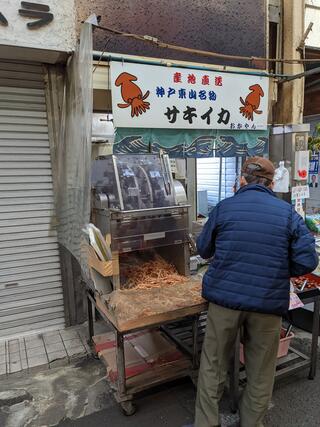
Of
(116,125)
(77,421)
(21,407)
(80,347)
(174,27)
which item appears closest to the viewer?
(77,421)

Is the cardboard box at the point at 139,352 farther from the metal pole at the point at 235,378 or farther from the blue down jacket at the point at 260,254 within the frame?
the blue down jacket at the point at 260,254

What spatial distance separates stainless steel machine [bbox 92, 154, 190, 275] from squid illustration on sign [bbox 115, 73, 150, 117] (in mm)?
733

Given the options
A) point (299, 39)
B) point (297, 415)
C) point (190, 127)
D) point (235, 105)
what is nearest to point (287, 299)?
point (297, 415)

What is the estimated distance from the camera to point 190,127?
4680mm

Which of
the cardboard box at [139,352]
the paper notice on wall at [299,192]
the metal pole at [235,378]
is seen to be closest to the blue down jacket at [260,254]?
the metal pole at [235,378]

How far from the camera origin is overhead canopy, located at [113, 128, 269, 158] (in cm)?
438

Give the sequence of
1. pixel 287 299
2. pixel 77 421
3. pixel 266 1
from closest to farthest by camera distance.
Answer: pixel 287 299
pixel 77 421
pixel 266 1

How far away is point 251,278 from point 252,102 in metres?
3.36

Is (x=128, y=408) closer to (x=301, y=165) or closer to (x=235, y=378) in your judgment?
(x=235, y=378)

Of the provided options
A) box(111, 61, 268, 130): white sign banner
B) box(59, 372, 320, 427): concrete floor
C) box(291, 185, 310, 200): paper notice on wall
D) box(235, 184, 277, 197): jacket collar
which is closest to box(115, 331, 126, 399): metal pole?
box(59, 372, 320, 427): concrete floor

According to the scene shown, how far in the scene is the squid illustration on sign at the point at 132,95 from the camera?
163 inches

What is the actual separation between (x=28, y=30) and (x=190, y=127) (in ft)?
7.55

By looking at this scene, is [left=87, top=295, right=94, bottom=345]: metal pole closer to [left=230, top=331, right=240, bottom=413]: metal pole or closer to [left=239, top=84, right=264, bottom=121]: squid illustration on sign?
[left=230, top=331, right=240, bottom=413]: metal pole

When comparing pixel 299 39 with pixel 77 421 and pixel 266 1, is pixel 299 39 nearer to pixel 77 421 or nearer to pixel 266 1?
pixel 266 1
